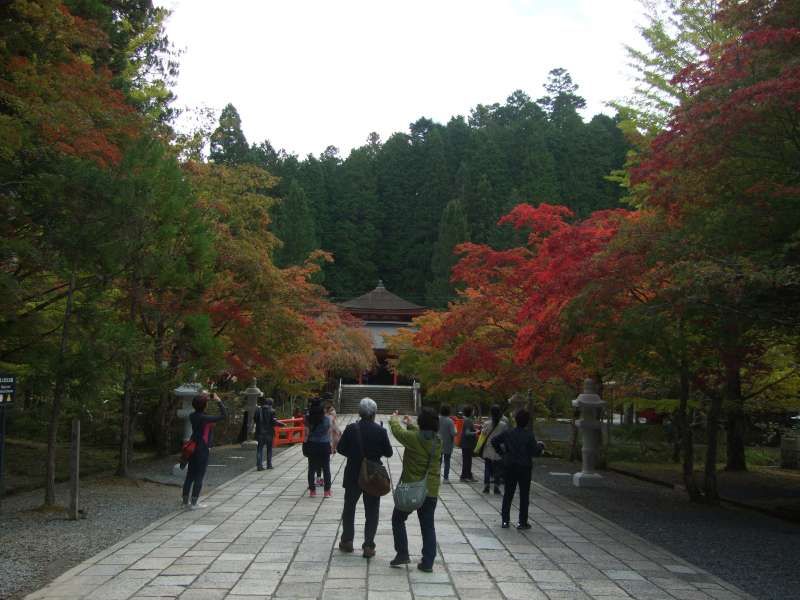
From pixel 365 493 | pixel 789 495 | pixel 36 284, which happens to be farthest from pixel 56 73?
pixel 789 495

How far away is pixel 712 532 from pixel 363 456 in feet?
16.5

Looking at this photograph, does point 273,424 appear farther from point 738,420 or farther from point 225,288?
point 738,420

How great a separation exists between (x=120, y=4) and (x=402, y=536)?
1234 cm

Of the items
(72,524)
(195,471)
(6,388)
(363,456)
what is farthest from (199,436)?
(363,456)

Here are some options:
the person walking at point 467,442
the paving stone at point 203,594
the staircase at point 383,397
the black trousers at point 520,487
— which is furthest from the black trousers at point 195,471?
the staircase at point 383,397

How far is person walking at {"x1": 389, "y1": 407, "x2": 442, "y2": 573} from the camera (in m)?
6.67

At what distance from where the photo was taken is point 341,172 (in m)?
71.6

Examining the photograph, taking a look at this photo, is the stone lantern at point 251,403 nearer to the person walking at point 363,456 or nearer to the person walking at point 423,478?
the person walking at point 363,456

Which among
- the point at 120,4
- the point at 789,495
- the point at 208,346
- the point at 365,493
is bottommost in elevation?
the point at 789,495

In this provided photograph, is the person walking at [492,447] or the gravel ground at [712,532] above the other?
the person walking at [492,447]

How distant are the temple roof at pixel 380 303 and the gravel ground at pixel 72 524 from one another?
4062 cm

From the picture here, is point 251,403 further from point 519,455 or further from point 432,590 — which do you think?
point 432,590

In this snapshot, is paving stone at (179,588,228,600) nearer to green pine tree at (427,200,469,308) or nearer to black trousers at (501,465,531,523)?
black trousers at (501,465,531,523)

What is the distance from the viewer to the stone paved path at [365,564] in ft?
19.7
